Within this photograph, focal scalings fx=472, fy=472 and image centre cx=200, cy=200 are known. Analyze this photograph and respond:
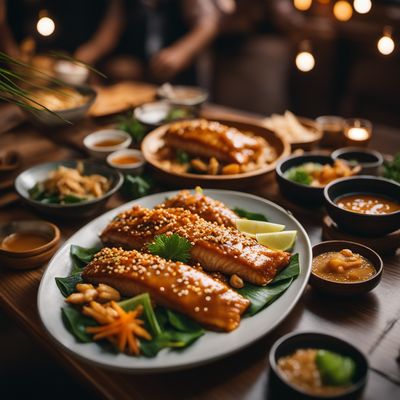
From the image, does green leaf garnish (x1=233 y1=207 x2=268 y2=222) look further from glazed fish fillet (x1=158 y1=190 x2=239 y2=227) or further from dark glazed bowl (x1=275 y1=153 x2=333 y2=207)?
dark glazed bowl (x1=275 y1=153 x2=333 y2=207)

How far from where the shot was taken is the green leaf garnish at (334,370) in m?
1.56

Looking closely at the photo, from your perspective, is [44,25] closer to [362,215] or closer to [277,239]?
[277,239]

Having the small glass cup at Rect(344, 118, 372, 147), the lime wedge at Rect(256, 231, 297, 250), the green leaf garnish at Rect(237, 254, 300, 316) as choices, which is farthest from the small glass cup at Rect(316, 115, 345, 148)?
the green leaf garnish at Rect(237, 254, 300, 316)

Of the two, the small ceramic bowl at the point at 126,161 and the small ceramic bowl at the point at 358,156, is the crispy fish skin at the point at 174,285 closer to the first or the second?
the small ceramic bowl at the point at 126,161

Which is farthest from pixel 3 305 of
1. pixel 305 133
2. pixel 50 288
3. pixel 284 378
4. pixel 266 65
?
pixel 266 65

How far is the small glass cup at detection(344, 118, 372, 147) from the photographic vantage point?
3.49m

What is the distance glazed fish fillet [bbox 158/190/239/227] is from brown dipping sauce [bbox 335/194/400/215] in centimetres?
61

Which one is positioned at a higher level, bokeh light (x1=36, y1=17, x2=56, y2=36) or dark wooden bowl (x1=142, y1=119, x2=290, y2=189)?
bokeh light (x1=36, y1=17, x2=56, y2=36)

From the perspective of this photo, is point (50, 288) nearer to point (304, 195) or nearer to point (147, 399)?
point (147, 399)

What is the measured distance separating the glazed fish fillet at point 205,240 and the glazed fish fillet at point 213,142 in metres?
0.81

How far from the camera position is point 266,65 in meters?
7.88

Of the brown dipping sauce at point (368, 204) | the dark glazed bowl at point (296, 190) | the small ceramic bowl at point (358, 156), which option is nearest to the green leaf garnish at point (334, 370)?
the brown dipping sauce at point (368, 204)

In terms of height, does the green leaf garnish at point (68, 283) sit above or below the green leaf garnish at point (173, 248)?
below

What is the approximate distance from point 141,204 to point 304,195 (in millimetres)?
962
